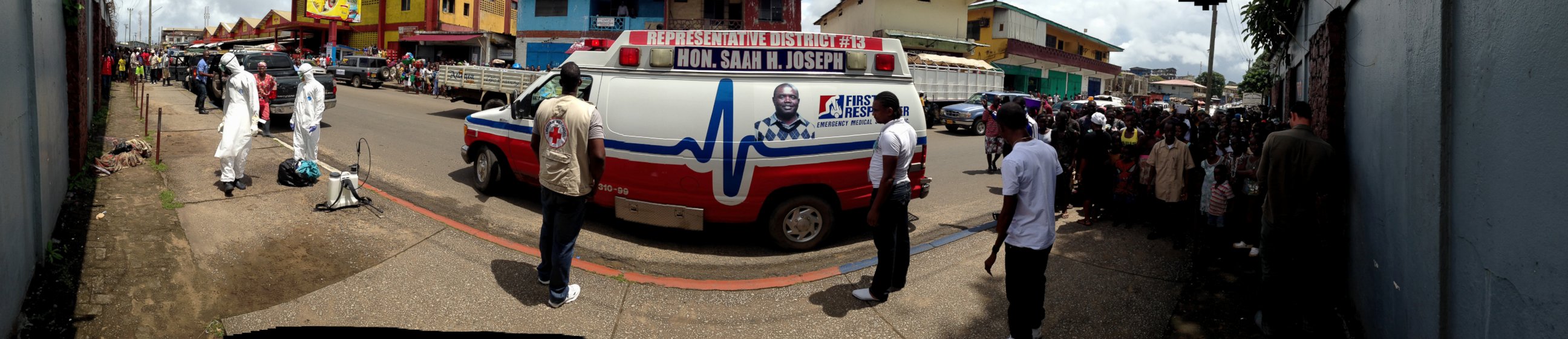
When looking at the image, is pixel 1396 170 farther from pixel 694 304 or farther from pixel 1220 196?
pixel 694 304

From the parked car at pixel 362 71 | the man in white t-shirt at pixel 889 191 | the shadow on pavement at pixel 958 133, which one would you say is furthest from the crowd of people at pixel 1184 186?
the parked car at pixel 362 71

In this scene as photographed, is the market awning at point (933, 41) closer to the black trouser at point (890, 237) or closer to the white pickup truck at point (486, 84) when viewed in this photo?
A: the white pickup truck at point (486, 84)

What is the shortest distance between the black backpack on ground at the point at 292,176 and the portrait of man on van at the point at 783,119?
15.1 feet

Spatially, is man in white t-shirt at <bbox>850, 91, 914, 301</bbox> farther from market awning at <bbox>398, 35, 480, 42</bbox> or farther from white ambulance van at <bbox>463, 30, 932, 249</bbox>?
market awning at <bbox>398, 35, 480, 42</bbox>

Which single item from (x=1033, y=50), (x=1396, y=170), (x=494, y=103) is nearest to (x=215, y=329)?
(x=1396, y=170)

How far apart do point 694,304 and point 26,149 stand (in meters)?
4.17

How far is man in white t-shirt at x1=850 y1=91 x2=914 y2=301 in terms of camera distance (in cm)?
515

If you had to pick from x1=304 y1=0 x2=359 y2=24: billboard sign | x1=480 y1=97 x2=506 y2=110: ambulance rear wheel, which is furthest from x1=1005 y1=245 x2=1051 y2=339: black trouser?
x1=304 y1=0 x2=359 y2=24: billboard sign

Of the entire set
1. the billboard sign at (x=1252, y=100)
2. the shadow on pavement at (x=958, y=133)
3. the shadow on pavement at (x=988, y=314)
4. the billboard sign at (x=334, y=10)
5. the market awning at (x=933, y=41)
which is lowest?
the shadow on pavement at (x=988, y=314)

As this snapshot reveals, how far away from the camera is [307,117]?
28.0 ft

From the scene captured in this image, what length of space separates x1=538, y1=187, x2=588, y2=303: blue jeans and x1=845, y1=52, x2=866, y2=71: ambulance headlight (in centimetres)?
285

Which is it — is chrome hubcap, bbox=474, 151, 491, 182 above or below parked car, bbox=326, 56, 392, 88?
below

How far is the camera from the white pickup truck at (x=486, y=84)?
17.5 meters

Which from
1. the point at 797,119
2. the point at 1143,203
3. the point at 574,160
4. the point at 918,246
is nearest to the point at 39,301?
the point at 574,160
